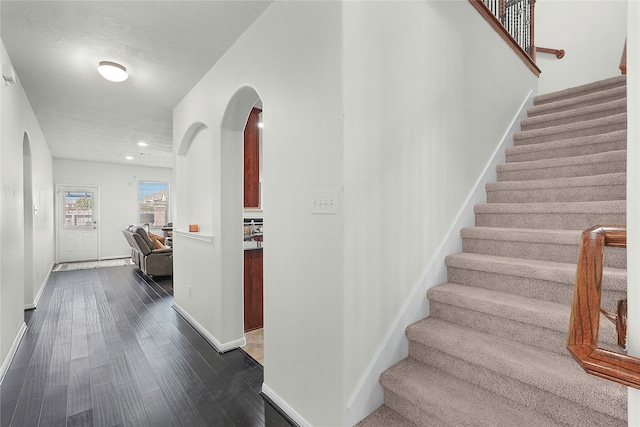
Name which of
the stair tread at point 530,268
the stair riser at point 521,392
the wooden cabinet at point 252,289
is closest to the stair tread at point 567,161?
the stair tread at point 530,268

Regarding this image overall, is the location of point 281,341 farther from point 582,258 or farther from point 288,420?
point 582,258

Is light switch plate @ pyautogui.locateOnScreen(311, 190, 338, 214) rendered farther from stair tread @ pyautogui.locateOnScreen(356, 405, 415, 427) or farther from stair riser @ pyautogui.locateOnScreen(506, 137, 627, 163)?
stair riser @ pyautogui.locateOnScreen(506, 137, 627, 163)

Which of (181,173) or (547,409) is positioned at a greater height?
(181,173)

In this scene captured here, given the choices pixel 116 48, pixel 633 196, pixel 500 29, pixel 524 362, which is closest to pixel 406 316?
pixel 524 362

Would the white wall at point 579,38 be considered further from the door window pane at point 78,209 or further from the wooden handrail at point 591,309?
the door window pane at point 78,209

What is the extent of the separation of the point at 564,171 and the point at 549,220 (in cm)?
59

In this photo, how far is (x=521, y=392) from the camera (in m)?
1.41

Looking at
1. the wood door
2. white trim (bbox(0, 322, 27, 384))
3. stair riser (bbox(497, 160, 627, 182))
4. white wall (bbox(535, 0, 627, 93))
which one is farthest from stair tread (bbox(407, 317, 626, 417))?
white wall (bbox(535, 0, 627, 93))

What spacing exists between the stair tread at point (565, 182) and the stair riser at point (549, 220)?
31cm

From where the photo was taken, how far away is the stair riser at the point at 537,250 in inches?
68.2

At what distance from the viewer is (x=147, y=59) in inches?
106

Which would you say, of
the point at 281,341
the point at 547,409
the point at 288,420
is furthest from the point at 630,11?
the point at 288,420

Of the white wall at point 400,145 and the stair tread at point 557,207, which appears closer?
the white wall at point 400,145

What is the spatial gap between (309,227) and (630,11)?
1396mm
